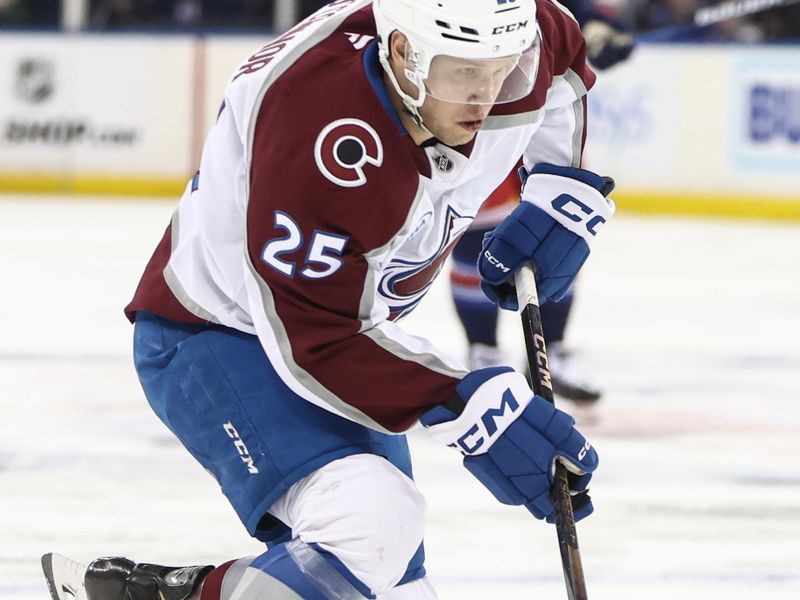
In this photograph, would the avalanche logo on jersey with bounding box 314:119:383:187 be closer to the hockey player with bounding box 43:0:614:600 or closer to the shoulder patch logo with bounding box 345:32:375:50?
the hockey player with bounding box 43:0:614:600

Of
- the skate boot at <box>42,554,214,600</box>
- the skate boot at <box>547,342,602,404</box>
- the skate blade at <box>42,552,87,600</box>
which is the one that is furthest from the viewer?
the skate boot at <box>547,342,602,404</box>

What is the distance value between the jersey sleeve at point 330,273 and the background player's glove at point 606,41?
243cm

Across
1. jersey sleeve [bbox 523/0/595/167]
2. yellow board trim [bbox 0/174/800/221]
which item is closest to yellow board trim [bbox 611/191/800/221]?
yellow board trim [bbox 0/174/800/221]

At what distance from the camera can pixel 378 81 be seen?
1748 mm

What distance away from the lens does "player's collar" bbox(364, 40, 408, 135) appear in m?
1.73

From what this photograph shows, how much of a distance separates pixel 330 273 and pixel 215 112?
6064mm

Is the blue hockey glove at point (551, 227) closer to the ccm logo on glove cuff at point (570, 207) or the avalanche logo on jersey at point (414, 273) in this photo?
the ccm logo on glove cuff at point (570, 207)

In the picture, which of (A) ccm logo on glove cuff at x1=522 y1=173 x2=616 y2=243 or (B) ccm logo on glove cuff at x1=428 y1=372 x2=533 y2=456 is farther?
(A) ccm logo on glove cuff at x1=522 y1=173 x2=616 y2=243

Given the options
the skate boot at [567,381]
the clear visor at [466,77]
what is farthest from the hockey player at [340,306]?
the skate boot at [567,381]

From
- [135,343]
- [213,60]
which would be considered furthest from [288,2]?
[135,343]

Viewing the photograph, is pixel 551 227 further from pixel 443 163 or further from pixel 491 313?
pixel 491 313

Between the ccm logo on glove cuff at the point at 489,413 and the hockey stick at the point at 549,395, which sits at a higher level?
the ccm logo on glove cuff at the point at 489,413

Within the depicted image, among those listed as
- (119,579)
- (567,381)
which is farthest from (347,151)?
(567,381)

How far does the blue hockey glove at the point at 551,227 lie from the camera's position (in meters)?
2.18
